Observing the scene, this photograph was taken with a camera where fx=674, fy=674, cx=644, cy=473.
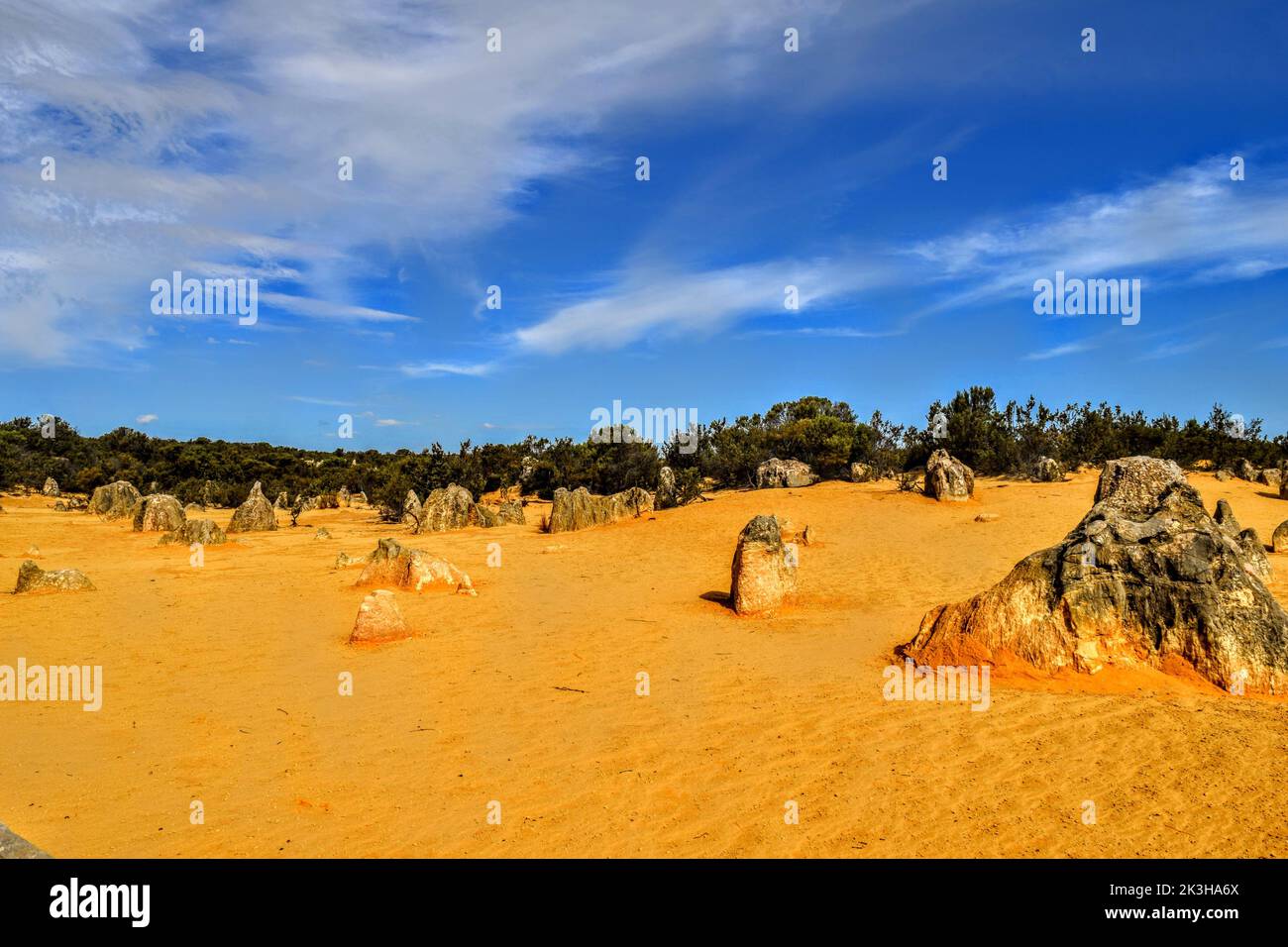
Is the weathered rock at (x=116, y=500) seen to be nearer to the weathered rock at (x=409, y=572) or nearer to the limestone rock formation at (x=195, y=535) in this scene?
the limestone rock formation at (x=195, y=535)

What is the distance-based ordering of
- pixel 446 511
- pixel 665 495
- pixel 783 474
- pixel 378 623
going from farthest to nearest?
pixel 783 474, pixel 665 495, pixel 446 511, pixel 378 623

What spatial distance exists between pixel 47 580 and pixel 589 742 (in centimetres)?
1206

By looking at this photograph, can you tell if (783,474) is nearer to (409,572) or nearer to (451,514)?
(451,514)

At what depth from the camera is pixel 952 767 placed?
5449 mm

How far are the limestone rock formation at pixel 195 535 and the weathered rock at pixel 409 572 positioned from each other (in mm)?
8331

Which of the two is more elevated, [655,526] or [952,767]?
[655,526]

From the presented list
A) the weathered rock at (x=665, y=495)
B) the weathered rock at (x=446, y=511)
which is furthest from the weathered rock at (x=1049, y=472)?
the weathered rock at (x=446, y=511)

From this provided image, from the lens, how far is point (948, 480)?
2419cm

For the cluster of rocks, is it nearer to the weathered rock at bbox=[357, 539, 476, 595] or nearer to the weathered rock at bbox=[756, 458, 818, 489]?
the weathered rock at bbox=[357, 539, 476, 595]

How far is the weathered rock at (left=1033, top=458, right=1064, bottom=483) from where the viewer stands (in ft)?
90.4

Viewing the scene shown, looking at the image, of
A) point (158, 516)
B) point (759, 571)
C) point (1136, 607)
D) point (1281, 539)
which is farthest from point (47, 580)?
point (1281, 539)
